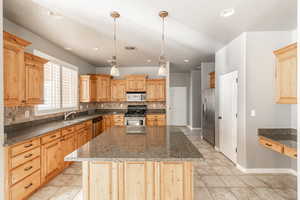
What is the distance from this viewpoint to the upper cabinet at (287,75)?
2445mm

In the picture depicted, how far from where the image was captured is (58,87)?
13.8 feet

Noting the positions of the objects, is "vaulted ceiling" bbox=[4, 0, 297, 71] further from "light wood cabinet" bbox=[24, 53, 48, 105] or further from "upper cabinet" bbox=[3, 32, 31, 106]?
"light wood cabinet" bbox=[24, 53, 48, 105]

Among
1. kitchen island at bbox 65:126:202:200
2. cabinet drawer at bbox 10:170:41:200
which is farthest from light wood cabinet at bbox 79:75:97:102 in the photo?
kitchen island at bbox 65:126:202:200

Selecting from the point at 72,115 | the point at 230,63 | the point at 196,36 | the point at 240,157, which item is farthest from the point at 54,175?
the point at 230,63

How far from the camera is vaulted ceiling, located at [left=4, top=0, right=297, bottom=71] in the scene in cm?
237

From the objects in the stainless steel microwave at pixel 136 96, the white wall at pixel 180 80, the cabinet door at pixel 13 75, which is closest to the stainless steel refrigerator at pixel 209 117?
the stainless steel microwave at pixel 136 96

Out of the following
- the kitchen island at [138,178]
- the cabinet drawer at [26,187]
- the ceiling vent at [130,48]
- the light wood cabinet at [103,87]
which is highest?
the ceiling vent at [130,48]

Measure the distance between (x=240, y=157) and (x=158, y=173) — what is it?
7.99 ft

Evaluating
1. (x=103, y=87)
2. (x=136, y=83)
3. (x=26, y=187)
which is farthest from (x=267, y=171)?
(x=103, y=87)

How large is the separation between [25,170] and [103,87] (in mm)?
3953

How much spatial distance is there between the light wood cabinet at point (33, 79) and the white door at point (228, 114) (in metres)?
3.85

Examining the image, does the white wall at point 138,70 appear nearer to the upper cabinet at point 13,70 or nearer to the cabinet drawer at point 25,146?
the upper cabinet at point 13,70

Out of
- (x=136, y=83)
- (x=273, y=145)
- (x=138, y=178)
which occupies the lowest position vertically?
(x=138, y=178)

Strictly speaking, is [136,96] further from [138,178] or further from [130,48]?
[138,178]
